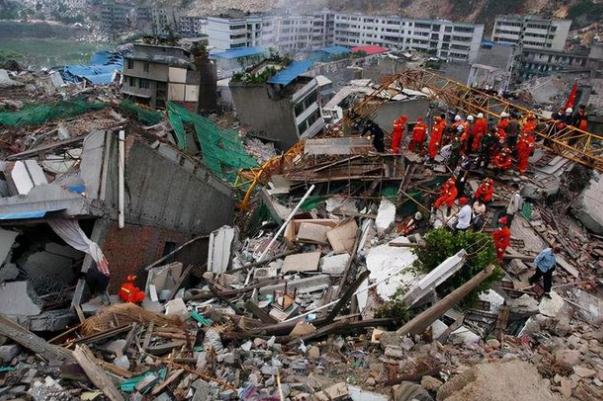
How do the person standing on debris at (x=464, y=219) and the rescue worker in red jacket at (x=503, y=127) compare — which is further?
the rescue worker in red jacket at (x=503, y=127)

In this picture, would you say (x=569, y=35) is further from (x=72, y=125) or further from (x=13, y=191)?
(x=13, y=191)

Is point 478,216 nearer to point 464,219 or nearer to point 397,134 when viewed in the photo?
point 464,219

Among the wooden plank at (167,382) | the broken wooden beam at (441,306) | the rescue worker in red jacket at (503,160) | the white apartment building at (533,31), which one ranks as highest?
the white apartment building at (533,31)

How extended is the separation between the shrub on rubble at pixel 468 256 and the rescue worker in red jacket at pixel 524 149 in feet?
17.6

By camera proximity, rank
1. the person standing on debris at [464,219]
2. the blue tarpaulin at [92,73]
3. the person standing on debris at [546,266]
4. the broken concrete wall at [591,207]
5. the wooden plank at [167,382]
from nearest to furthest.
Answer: the wooden plank at [167,382] → the person standing on debris at [546,266] → the person standing on debris at [464,219] → the broken concrete wall at [591,207] → the blue tarpaulin at [92,73]

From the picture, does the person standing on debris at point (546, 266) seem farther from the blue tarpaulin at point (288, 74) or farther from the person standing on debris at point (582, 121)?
the blue tarpaulin at point (288, 74)

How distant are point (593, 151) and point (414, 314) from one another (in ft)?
32.0

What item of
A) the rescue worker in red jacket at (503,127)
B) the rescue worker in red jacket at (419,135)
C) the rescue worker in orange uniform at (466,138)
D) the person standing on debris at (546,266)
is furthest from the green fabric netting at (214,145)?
the person standing on debris at (546,266)

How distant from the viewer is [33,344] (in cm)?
661

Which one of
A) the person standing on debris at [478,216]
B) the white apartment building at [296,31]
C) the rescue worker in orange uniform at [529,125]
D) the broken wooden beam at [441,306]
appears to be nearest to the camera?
the broken wooden beam at [441,306]

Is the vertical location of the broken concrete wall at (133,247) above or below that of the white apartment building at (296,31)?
below

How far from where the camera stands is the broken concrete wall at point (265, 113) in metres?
22.3

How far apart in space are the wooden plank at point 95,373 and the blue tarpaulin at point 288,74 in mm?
17049

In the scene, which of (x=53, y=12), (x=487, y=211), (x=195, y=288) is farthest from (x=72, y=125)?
(x=53, y=12)
